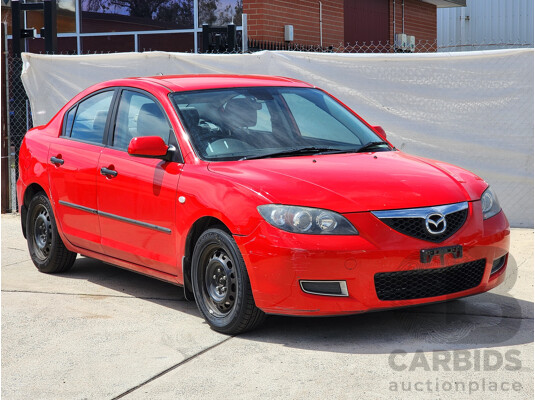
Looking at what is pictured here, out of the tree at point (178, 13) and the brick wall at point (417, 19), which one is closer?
the tree at point (178, 13)

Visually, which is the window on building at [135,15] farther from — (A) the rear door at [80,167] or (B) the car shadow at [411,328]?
(B) the car shadow at [411,328]

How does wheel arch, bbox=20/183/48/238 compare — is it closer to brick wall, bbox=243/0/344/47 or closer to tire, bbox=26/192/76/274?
tire, bbox=26/192/76/274

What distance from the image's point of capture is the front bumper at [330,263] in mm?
5066

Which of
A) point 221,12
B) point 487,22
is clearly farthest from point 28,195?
point 487,22

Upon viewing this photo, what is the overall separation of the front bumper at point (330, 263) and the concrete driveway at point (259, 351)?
0.87ft

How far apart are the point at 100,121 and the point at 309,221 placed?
2516 millimetres

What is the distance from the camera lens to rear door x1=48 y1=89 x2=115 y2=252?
6.81 meters

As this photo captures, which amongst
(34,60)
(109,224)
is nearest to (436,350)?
(109,224)

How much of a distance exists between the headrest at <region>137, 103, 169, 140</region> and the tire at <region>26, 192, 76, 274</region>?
1.35 meters

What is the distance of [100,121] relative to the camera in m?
7.00

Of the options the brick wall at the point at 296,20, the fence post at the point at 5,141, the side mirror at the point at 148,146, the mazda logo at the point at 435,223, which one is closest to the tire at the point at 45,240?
the side mirror at the point at 148,146

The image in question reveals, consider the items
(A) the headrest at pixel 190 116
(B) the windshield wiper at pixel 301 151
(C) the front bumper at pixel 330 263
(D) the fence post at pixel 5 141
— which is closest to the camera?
(C) the front bumper at pixel 330 263

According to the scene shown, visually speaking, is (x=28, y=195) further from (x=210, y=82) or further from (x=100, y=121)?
(x=210, y=82)

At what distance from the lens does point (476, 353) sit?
16.5 feet
